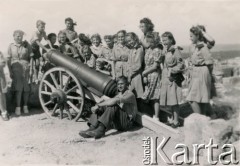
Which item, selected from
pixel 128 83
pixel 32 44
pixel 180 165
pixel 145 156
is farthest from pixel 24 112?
pixel 180 165

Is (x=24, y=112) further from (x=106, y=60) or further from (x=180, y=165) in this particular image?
(x=180, y=165)

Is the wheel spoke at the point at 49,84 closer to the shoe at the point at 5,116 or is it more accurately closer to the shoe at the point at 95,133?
the shoe at the point at 5,116

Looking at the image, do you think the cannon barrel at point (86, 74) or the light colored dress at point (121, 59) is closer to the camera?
the cannon barrel at point (86, 74)

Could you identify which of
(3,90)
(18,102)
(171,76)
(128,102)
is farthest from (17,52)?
(171,76)

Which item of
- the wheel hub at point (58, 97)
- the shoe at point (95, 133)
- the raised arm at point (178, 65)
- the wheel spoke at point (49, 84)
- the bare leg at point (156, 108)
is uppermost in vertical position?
the raised arm at point (178, 65)

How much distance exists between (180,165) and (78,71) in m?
2.75

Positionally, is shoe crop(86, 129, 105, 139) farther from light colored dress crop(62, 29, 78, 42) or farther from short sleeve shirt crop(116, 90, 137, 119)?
light colored dress crop(62, 29, 78, 42)

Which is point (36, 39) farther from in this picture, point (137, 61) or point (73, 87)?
point (137, 61)

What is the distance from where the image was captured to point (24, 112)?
26.2 ft

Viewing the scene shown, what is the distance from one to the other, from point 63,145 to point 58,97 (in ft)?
4.38

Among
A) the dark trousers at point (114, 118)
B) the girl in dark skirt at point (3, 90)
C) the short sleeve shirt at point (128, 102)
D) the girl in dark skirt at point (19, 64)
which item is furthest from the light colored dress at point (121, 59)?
the girl in dark skirt at point (3, 90)

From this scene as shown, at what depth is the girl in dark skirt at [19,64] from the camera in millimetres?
7715

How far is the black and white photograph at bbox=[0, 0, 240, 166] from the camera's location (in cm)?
567

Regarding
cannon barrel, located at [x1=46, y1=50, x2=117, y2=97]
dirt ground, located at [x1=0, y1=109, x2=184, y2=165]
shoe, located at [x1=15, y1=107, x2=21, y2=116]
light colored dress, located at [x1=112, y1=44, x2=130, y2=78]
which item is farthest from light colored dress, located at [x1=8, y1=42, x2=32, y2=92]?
light colored dress, located at [x1=112, y1=44, x2=130, y2=78]
